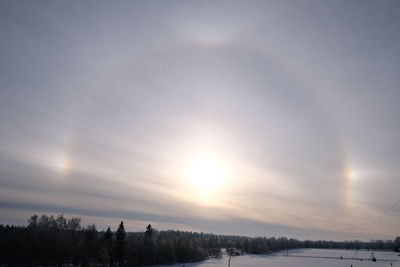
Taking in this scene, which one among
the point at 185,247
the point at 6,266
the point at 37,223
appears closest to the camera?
the point at 6,266

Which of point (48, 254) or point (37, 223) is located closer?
point (48, 254)

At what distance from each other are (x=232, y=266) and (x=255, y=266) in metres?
7.14

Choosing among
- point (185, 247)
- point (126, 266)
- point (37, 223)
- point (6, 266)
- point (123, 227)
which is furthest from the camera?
point (37, 223)

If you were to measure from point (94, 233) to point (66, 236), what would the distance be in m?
12.2

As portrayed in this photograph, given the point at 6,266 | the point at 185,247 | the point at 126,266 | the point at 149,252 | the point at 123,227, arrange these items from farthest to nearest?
1. the point at 185,247
2. the point at 149,252
3. the point at 126,266
4. the point at 123,227
5. the point at 6,266

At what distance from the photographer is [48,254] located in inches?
3356

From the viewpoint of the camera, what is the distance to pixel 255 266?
9888 centimetres

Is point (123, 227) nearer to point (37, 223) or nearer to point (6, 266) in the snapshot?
point (6, 266)

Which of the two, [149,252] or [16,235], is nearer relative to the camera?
[16,235]

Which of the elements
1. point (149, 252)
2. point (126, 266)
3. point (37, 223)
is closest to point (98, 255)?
point (126, 266)

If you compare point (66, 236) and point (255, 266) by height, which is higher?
point (66, 236)

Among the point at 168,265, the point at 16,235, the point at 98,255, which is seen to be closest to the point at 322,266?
the point at 168,265

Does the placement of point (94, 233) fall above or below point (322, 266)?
above

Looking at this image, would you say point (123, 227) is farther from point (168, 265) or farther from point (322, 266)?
point (322, 266)
